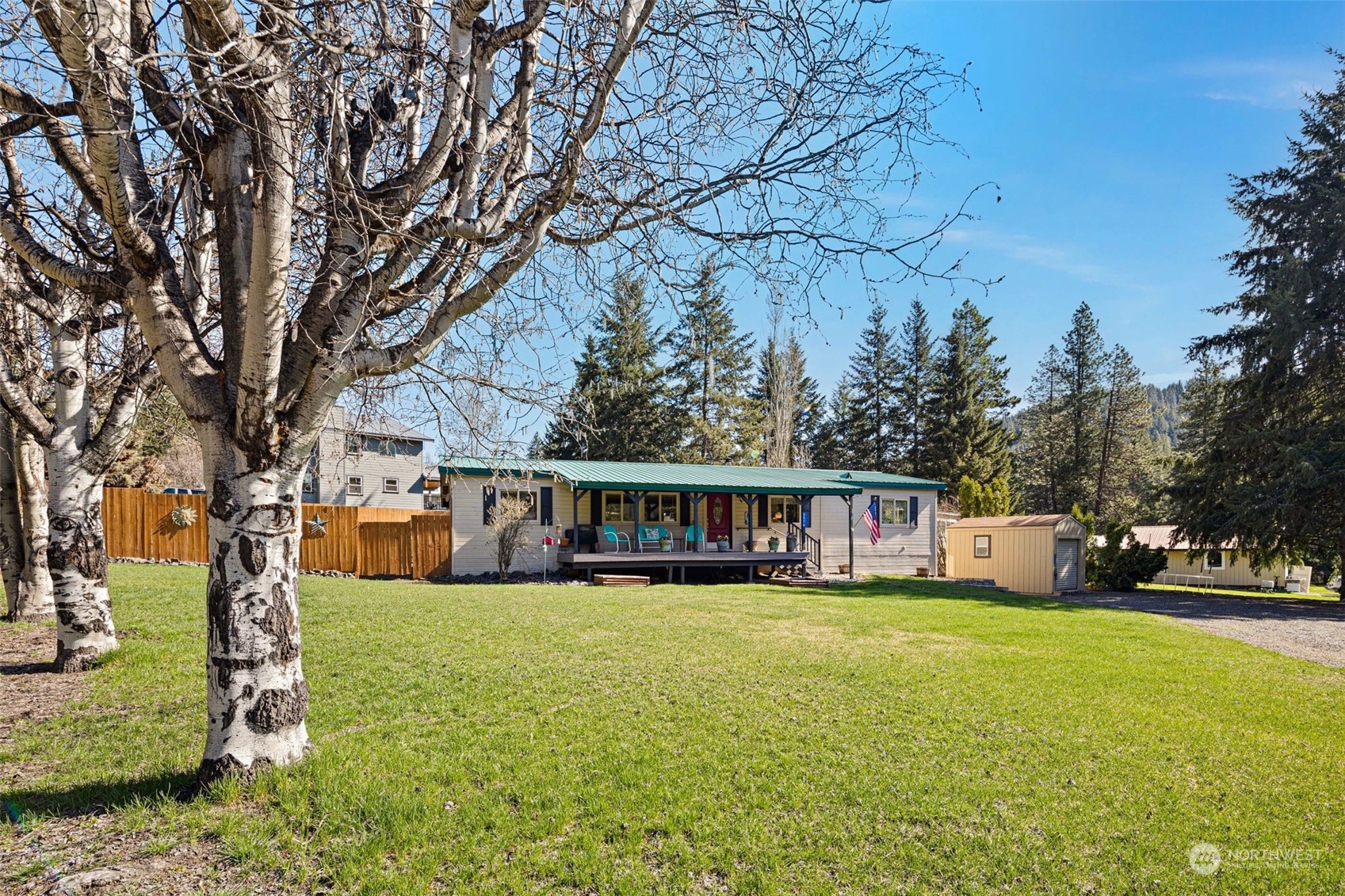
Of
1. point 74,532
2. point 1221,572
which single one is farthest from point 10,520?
point 1221,572

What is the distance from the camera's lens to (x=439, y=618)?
33.1 ft

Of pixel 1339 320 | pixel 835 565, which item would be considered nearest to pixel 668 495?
pixel 835 565

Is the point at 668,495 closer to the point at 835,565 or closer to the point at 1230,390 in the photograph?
the point at 835,565

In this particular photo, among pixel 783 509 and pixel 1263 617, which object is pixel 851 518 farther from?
pixel 1263 617

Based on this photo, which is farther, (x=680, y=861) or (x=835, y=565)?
(x=835, y=565)

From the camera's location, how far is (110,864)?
301 centimetres

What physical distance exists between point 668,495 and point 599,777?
58.9ft

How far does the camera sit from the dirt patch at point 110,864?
283 cm

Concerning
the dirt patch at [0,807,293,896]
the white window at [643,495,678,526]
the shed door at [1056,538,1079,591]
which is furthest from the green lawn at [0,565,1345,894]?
the shed door at [1056,538,1079,591]

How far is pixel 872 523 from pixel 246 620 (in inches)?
878

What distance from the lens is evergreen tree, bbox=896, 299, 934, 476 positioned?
42.0m

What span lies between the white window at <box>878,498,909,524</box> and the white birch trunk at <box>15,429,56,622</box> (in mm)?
22421

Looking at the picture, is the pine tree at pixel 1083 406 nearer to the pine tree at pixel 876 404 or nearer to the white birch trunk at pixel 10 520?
the pine tree at pixel 876 404

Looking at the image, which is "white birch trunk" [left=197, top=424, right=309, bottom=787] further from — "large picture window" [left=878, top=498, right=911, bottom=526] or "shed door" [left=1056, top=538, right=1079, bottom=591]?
"shed door" [left=1056, top=538, right=1079, bottom=591]
